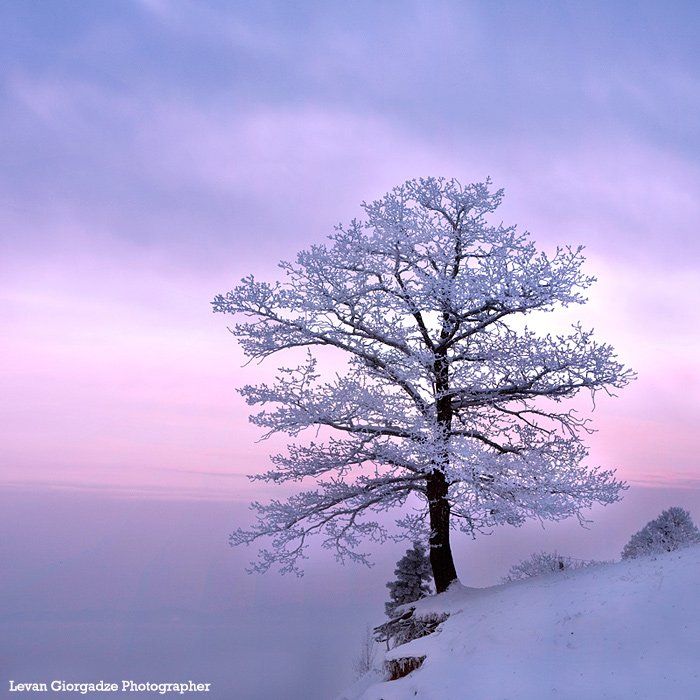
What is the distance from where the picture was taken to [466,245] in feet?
67.3

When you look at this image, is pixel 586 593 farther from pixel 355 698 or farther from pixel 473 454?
pixel 355 698

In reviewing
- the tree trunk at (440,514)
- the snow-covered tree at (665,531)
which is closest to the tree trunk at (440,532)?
the tree trunk at (440,514)

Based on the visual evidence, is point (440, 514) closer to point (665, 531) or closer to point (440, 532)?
point (440, 532)

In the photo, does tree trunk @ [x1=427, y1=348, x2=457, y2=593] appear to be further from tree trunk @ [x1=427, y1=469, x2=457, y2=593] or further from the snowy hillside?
the snowy hillside

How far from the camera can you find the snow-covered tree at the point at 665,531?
2216 cm

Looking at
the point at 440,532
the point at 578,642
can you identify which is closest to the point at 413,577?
the point at 440,532

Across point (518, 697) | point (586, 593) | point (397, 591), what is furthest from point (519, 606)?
point (397, 591)

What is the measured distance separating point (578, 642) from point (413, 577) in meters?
12.7

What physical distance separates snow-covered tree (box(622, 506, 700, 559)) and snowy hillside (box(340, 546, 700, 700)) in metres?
6.11

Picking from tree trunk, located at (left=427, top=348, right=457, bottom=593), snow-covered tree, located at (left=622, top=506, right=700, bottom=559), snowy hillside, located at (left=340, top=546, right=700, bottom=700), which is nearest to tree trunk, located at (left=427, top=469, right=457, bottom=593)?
tree trunk, located at (left=427, top=348, right=457, bottom=593)

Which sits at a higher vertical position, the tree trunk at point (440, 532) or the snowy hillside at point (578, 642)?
the tree trunk at point (440, 532)

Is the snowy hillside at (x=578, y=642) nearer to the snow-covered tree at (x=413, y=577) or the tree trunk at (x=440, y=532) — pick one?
the tree trunk at (x=440, y=532)

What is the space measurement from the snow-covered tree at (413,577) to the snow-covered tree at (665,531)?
6.55 m

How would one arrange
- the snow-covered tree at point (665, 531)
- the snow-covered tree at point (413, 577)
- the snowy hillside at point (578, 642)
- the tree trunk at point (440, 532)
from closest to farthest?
1. the snowy hillside at point (578, 642)
2. the tree trunk at point (440, 532)
3. the snow-covered tree at point (665, 531)
4. the snow-covered tree at point (413, 577)
